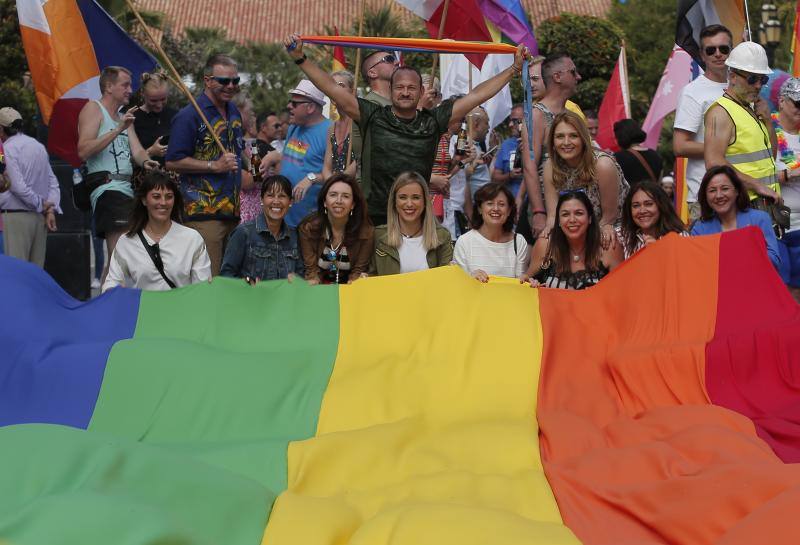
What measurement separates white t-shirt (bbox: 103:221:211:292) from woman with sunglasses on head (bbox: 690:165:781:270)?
2.88m

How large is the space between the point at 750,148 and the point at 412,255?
215cm

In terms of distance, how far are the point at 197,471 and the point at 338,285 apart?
7.82 feet

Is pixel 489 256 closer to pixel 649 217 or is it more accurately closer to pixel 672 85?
pixel 649 217

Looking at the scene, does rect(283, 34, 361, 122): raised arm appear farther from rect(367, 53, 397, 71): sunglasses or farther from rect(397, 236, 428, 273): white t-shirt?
rect(367, 53, 397, 71): sunglasses

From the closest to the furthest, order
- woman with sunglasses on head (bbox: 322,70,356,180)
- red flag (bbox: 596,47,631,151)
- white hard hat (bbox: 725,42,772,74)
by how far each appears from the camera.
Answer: white hard hat (bbox: 725,42,772,74) < woman with sunglasses on head (bbox: 322,70,356,180) < red flag (bbox: 596,47,631,151)

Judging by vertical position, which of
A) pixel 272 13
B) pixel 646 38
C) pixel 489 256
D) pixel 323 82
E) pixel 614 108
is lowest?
pixel 489 256

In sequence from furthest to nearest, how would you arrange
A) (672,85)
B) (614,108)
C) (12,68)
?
(12,68) < (614,108) < (672,85)

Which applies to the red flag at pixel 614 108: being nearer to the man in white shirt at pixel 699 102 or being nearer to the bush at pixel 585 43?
the man in white shirt at pixel 699 102

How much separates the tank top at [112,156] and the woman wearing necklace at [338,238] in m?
1.72

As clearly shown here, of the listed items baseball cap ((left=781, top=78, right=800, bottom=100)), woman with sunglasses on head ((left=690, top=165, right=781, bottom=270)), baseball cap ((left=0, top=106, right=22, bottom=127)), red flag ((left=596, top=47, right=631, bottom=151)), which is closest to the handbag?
woman with sunglasses on head ((left=690, top=165, right=781, bottom=270))

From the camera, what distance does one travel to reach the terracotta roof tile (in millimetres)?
46000

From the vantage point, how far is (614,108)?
12.2 metres

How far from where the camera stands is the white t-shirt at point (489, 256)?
22.4ft

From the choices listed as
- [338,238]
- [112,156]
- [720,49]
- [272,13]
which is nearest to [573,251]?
[338,238]
